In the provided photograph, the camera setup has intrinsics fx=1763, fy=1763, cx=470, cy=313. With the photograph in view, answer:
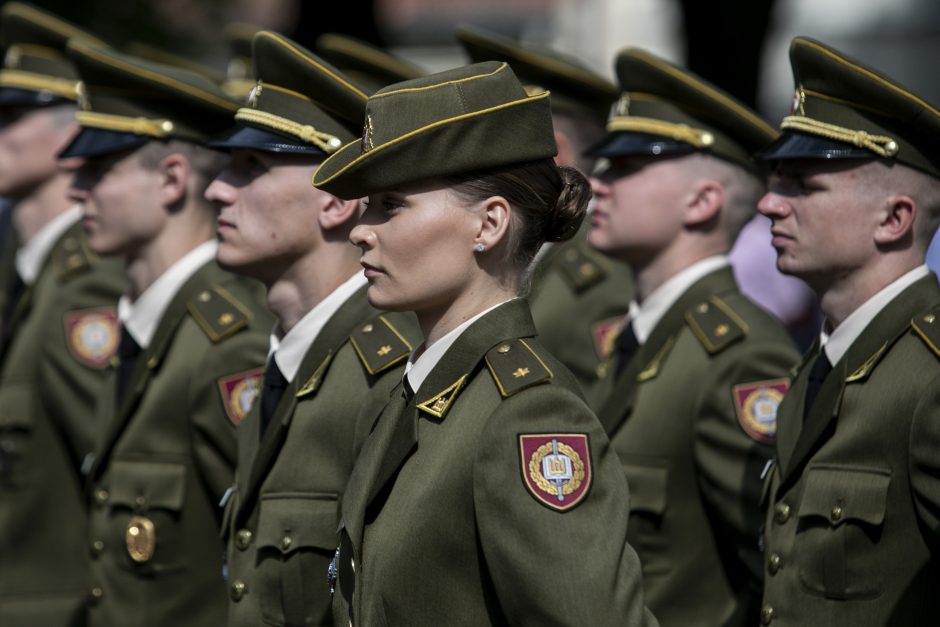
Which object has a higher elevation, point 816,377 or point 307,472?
point 816,377

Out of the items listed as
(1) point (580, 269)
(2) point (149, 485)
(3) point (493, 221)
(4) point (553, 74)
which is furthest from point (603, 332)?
(3) point (493, 221)

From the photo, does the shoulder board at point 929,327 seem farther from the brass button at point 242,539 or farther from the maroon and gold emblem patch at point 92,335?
the maroon and gold emblem patch at point 92,335

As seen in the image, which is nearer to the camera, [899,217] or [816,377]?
[899,217]

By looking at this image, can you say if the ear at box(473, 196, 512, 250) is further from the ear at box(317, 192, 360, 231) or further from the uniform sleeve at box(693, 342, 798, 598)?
the uniform sleeve at box(693, 342, 798, 598)

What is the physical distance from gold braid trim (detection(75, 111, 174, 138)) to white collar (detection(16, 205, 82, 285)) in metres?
1.48

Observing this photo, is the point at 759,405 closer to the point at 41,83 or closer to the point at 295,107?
the point at 295,107

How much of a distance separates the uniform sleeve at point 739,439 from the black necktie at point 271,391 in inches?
56.3

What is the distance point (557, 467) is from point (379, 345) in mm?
1371

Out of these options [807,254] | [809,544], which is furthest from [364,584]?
[807,254]

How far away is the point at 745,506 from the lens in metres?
5.70

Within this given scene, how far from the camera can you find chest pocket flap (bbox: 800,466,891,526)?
4648 millimetres

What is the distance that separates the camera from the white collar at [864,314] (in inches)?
197

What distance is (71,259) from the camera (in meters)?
7.68

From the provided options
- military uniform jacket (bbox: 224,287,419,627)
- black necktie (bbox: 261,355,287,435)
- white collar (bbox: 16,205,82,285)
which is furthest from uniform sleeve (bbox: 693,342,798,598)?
white collar (bbox: 16,205,82,285)
